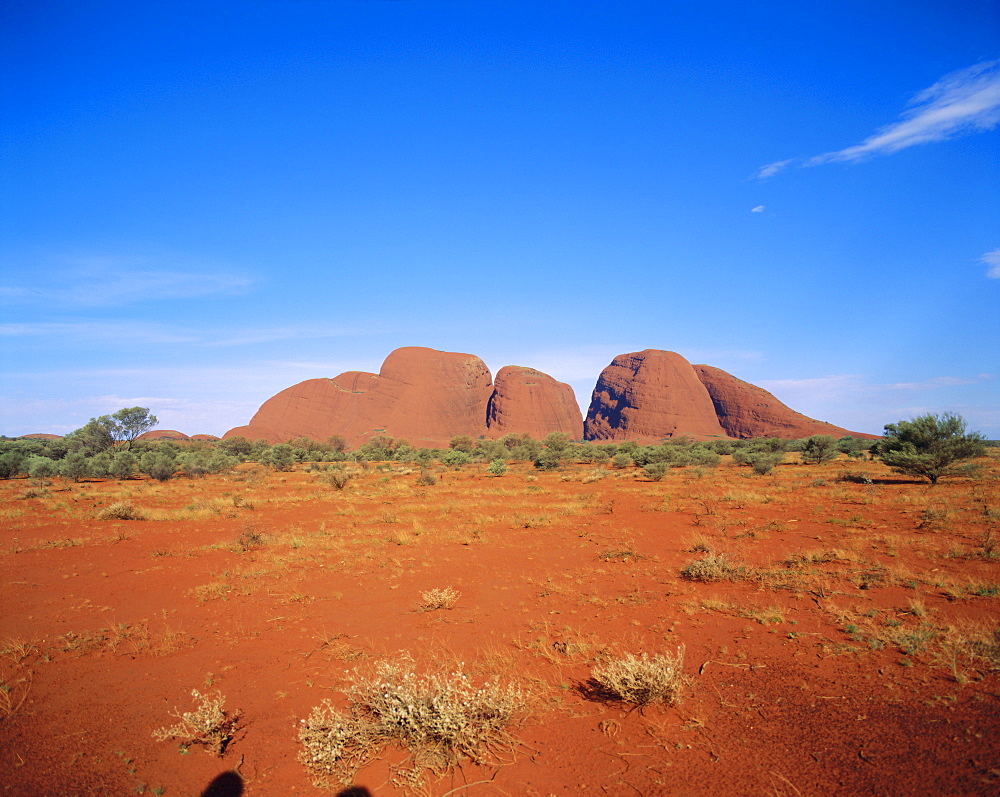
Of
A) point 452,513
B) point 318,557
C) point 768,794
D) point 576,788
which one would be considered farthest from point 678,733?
point 452,513

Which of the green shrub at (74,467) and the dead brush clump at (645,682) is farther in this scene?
the green shrub at (74,467)

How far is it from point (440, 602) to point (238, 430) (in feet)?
274

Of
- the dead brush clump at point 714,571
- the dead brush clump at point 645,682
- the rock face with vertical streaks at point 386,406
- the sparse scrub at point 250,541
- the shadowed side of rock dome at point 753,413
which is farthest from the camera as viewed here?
the rock face with vertical streaks at point 386,406

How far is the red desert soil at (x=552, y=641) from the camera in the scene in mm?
3096

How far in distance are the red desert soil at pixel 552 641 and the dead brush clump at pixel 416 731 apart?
99 millimetres

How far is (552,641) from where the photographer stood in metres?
5.15

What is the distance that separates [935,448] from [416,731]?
847 inches

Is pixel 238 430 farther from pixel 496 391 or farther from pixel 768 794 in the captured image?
pixel 768 794

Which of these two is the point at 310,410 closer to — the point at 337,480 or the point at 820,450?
the point at 337,480

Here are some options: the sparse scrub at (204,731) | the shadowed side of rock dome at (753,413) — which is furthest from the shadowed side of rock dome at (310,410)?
the sparse scrub at (204,731)

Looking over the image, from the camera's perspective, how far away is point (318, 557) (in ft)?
30.1


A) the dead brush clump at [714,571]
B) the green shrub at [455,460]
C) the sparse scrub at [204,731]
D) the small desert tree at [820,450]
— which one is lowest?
the sparse scrub at [204,731]

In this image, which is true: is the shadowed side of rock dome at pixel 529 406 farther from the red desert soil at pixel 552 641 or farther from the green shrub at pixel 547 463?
the red desert soil at pixel 552 641

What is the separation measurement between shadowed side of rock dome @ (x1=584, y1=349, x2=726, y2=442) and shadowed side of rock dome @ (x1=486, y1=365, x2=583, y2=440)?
601 cm
